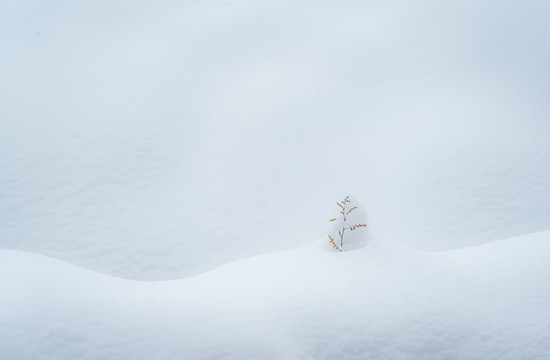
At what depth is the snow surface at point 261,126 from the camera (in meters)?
8.77

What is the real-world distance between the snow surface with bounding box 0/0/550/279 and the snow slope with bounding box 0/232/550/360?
3.27m

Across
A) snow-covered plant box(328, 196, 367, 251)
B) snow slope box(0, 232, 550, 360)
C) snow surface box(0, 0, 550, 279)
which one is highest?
snow surface box(0, 0, 550, 279)

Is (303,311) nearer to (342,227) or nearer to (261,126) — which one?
(342,227)

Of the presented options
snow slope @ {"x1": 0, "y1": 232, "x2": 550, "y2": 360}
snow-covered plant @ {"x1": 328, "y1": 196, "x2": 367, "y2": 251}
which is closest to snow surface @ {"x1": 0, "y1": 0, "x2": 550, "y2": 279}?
snow-covered plant @ {"x1": 328, "y1": 196, "x2": 367, "y2": 251}

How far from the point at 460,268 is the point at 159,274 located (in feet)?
18.8

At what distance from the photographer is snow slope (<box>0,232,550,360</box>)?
3951 mm

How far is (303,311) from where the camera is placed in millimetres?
4371

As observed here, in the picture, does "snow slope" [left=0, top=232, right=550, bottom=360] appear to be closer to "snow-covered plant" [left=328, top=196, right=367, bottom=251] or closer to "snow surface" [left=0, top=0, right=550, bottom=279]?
"snow-covered plant" [left=328, top=196, right=367, bottom=251]

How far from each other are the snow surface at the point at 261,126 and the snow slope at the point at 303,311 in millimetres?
3266

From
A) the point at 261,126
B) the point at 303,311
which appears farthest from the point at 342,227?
the point at 261,126

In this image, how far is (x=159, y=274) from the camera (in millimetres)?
8133

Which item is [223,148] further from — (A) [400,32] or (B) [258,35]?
(A) [400,32]

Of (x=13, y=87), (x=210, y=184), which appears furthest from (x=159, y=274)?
(x=13, y=87)

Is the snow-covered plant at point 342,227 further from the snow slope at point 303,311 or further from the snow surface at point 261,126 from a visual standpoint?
the snow surface at point 261,126
